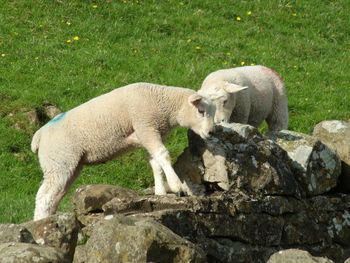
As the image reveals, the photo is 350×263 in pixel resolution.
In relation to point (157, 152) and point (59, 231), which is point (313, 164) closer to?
point (157, 152)

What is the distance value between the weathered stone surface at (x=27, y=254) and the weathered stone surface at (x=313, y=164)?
13.7ft

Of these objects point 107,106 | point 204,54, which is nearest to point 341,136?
point 107,106

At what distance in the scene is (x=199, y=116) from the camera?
995 cm

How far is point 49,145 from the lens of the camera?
33.4 feet

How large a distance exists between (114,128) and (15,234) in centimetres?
271

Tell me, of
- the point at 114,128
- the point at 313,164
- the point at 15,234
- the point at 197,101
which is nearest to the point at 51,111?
the point at 114,128

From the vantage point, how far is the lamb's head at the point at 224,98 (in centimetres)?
1115

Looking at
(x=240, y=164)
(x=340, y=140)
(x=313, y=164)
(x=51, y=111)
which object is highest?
(x=240, y=164)

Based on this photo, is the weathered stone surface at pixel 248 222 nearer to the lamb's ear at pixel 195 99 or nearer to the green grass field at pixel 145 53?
the lamb's ear at pixel 195 99

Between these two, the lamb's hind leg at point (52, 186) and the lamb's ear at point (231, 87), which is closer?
the lamb's hind leg at point (52, 186)

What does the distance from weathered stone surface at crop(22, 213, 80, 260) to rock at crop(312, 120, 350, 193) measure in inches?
169

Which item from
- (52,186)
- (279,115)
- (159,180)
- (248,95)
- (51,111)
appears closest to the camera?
(159,180)

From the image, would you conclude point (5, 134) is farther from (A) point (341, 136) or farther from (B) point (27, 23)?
(A) point (341, 136)

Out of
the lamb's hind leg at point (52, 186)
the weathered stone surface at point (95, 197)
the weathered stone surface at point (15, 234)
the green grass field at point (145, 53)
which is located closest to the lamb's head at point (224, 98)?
the weathered stone surface at point (95, 197)
